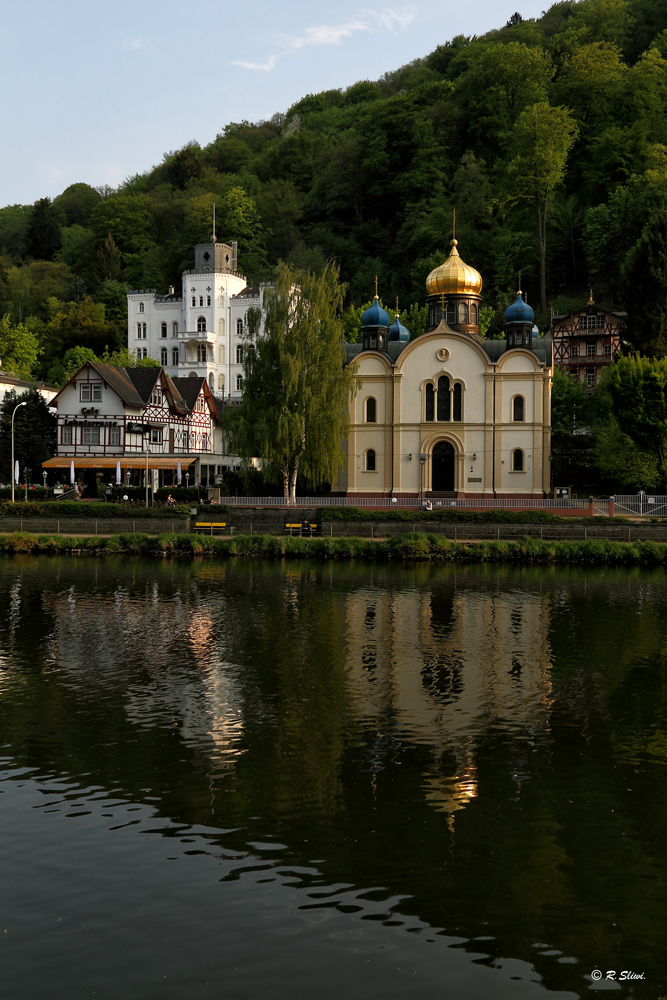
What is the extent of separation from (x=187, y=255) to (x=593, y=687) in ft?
350

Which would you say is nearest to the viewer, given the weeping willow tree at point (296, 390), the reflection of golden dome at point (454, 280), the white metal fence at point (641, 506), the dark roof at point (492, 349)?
the white metal fence at point (641, 506)

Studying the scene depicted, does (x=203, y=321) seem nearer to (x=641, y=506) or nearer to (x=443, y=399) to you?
(x=443, y=399)

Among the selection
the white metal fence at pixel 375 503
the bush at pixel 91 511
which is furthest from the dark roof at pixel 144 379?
the bush at pixel 91 511

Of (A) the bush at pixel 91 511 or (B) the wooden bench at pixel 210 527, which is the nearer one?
(B) the wooden bench at pixel 210 527

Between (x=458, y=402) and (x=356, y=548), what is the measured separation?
57.4ft

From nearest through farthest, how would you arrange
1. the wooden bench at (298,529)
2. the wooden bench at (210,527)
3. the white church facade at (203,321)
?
the wooden bench at (298,529) < the wooden bench at (210,527) < the white church facade at (203,321)

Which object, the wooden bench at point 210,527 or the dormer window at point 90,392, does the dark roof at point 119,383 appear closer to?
the dormer window at point 90,392

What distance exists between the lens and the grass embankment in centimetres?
4125

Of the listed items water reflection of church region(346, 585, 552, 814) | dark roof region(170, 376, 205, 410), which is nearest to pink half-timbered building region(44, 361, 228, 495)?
dark roof region(170, 376, 205, 410)

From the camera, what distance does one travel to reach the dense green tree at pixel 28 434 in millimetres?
63719

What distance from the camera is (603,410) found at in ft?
198

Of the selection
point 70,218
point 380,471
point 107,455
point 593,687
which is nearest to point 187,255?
point 70,218

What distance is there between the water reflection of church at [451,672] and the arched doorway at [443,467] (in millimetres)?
25686

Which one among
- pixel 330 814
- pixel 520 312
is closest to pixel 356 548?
pixel 520 312
